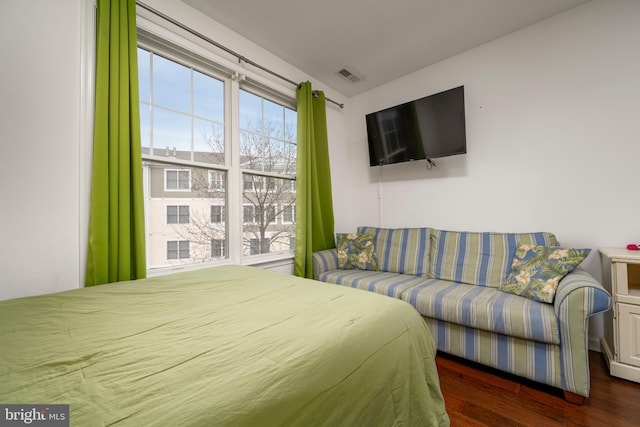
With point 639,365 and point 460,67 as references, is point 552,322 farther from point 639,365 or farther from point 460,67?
point 460,67

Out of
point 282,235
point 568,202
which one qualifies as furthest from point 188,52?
point 568,202

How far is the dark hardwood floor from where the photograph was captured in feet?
4.46

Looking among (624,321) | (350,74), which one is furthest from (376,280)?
(350,74)

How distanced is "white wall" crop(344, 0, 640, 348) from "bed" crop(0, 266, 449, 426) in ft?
6.51

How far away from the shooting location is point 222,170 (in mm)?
2402

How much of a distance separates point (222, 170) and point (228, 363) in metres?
2.01

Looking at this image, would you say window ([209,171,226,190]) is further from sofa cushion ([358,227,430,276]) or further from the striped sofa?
sofa cushion ([358,227,430,276])

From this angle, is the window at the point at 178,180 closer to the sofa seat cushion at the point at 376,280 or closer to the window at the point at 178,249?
the window at the point at 178,249

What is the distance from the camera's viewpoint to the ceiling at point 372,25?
2.11 meters

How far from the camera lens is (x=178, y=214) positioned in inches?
86.8

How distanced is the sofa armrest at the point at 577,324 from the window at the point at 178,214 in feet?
8.81

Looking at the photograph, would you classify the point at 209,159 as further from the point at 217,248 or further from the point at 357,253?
the point at 357,253
